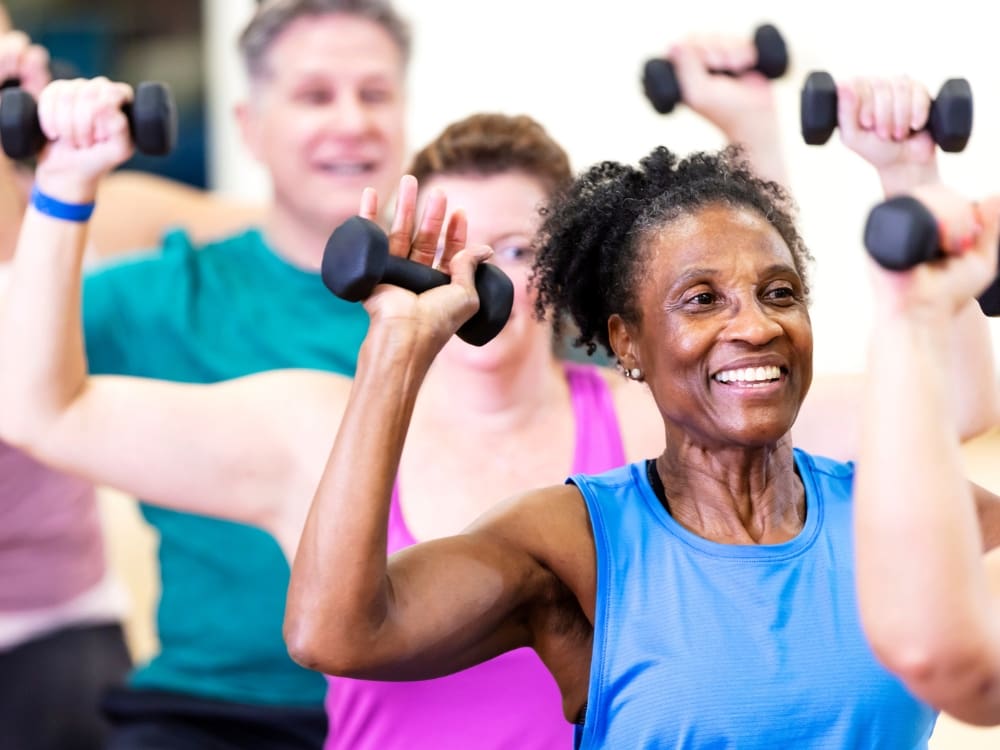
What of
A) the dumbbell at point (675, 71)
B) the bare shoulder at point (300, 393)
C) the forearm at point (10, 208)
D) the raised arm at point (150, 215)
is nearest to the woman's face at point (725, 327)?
the bare shoulder at point (300, 393)

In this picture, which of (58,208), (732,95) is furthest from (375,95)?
(58,208)

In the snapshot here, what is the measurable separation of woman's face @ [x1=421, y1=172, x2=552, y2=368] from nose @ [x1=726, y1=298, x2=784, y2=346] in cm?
49

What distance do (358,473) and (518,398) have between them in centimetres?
64

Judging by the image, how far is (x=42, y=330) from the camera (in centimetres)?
196

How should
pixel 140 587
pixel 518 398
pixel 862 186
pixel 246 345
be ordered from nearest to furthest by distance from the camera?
pixel 518 398 → pixel 246 345 → pixel 862 186 → pixel 140 587

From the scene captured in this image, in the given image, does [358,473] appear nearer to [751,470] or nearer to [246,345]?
[751,470]

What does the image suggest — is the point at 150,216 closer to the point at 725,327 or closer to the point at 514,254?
the point at 514,254

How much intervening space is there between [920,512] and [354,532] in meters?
0.49

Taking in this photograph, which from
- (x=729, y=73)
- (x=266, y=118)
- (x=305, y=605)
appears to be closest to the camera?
(x=305, y=605)

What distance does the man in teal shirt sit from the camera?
2299mm

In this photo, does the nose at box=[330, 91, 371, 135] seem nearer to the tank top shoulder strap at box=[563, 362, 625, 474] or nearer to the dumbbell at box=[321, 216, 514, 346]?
the tank top shoulder strap at box=[563, 362, 625, 474]

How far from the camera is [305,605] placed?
137 centimetres

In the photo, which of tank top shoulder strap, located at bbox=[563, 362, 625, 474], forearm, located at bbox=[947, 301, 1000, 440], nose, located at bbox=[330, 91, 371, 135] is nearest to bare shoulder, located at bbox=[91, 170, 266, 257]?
nose, located at bbox=[330, 91, 371, 135]

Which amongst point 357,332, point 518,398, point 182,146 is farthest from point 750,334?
point 182,146
